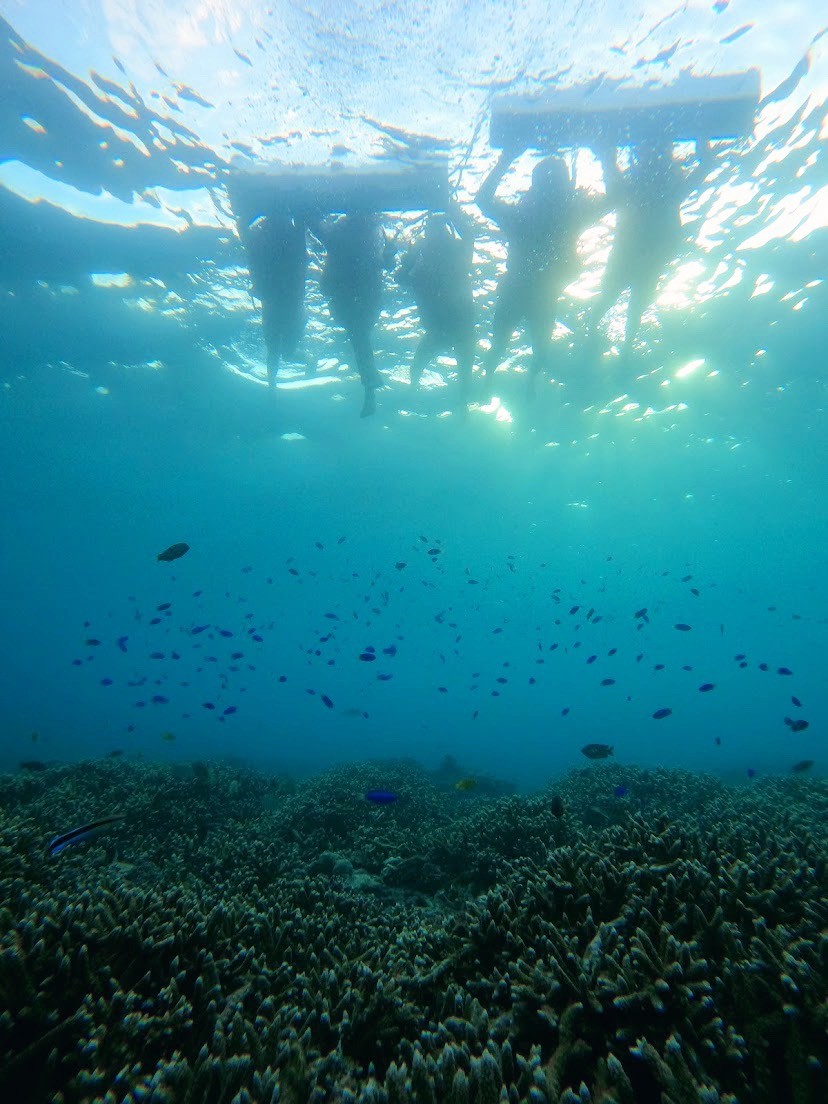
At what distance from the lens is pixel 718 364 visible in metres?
20.5

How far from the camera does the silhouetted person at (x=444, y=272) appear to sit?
520 inches

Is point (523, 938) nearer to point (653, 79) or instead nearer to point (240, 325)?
point (653, 79)

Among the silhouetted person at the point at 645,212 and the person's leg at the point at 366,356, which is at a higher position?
the silhouetted person at the point at 645,212

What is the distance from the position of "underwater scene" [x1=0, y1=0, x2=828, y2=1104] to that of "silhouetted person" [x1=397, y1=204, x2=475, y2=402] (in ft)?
0.30

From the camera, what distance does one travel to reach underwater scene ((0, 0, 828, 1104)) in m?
3.12

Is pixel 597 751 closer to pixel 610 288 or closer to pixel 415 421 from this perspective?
pixel 610 288

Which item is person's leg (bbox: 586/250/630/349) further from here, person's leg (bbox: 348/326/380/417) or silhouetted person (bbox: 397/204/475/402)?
person's leg (bbox: 348/326/380/417)

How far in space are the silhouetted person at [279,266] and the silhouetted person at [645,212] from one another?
8387 mm

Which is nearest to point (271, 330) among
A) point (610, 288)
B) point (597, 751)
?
point (610, 288)

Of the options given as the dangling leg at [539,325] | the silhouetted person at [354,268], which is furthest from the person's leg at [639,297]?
the silhouetted person at [354,268]

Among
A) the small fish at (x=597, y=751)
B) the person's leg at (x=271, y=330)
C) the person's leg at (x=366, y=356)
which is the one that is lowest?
the small fish at (x=597, y=751)

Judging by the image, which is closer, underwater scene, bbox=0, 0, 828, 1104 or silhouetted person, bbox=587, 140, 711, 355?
underwater scene, bbox=0, 0, 828, 1104

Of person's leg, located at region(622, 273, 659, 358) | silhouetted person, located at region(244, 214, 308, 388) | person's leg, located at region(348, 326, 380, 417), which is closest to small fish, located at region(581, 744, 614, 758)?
→ person's leg, located at region(622, 273, 659, 358)

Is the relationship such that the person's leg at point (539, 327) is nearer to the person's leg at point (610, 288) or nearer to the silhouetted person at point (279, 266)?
the person's leg at point (610, 288)
